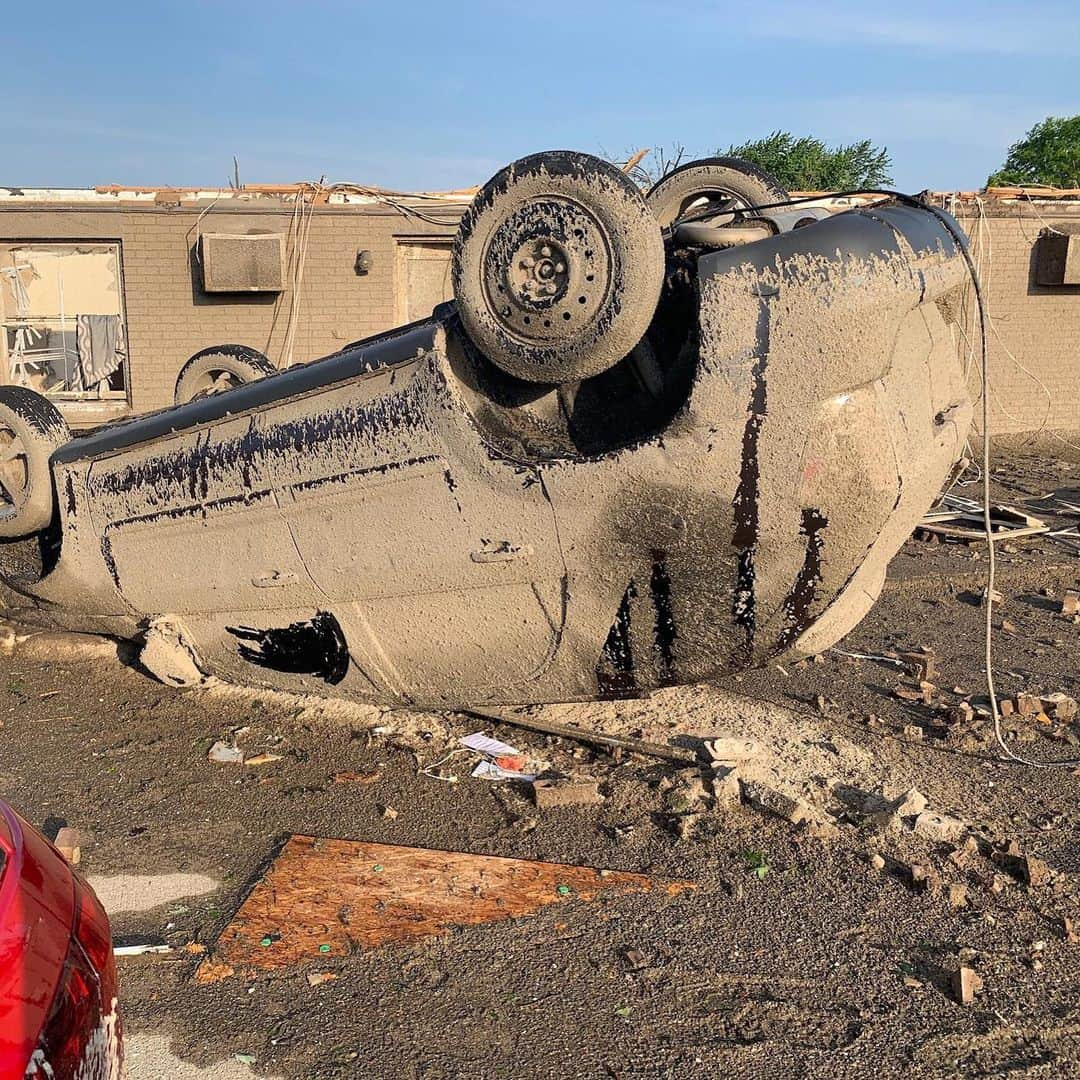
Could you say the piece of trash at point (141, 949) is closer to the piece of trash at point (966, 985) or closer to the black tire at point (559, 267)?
the black tire at point (559, 267)

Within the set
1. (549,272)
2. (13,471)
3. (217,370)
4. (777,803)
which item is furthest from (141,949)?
(217,370)

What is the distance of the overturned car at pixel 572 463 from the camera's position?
3260 mm

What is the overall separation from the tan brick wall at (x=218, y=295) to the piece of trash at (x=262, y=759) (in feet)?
25.3

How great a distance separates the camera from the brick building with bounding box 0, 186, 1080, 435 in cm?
1078

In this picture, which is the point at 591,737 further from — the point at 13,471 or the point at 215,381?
the point at 215,381

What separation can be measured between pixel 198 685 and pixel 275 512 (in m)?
1.29

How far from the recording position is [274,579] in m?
4.31

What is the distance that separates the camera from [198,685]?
5.01m

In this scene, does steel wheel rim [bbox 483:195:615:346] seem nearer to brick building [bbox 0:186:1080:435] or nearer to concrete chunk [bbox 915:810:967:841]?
concrete chunk [bbox 915:810:967:841]

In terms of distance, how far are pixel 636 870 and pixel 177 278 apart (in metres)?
9.51

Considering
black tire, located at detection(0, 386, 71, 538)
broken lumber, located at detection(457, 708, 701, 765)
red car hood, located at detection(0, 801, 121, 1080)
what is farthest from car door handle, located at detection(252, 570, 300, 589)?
red car hood, located at detection(0, 801, 121, 1080)

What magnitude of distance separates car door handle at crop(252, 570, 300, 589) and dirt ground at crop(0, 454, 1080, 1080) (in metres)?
0.74

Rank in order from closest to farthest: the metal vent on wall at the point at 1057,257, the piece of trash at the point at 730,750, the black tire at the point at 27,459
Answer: the piece of trash at the point at 730,750 < the black tire at the point at 27,459 < the metal vent on wall at the point at 1057,257

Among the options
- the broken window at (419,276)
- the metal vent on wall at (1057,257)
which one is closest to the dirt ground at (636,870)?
the broken window at (419,276)
